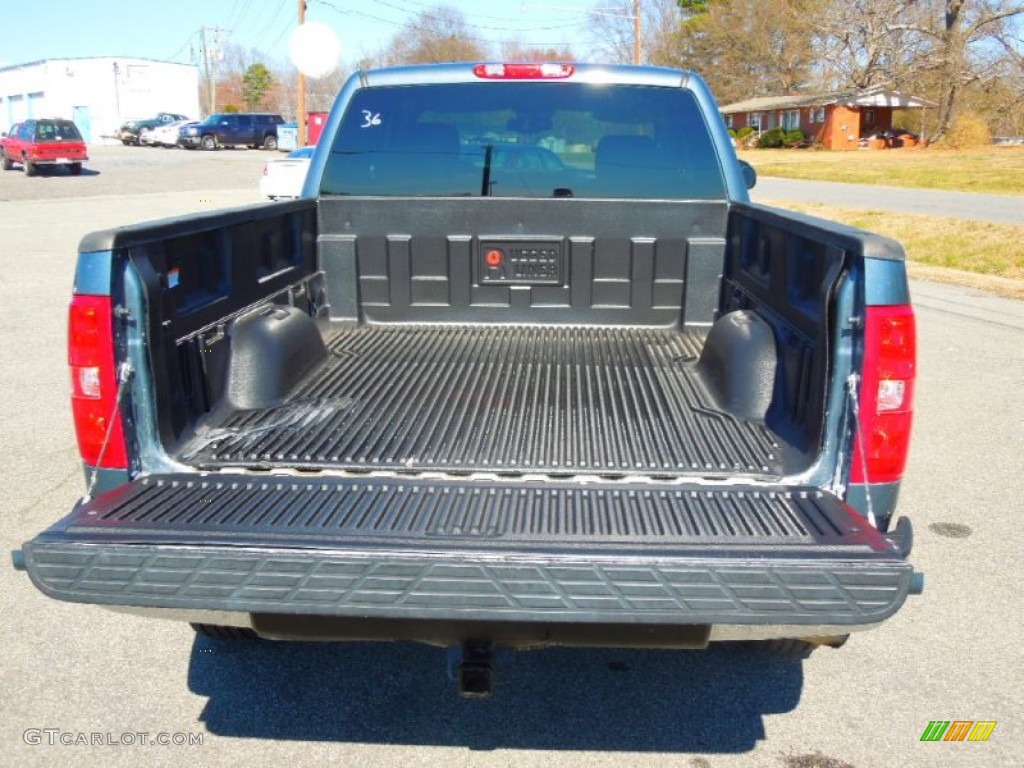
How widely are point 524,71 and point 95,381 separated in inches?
103

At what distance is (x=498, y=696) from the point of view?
3215 mm

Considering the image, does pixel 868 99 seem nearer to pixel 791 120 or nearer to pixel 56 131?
pixel 791 120

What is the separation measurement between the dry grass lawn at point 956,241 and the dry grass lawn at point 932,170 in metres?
8.41

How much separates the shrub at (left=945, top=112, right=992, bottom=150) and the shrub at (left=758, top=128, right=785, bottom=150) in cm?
1297

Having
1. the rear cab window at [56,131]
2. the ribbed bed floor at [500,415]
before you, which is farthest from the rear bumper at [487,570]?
the rear cab window at [56,131]

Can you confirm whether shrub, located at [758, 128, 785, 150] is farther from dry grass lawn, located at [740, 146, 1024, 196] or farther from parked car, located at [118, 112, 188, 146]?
parked car, located at [118, 112, 188, 146]

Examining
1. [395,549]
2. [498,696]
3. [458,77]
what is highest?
[458,77]

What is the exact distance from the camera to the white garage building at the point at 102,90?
68.0m

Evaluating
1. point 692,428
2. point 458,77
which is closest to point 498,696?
point 692,428

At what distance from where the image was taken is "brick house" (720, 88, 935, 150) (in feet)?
192

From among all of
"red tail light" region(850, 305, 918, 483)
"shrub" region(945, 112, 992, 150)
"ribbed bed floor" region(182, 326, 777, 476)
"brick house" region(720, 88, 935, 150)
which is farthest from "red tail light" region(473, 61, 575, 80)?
"brick house" region(720, 88, 935, 150)

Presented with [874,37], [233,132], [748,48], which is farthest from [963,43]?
→ [233,132]

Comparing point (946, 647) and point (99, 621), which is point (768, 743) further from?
point (99, 621)

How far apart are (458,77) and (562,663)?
107 inches
